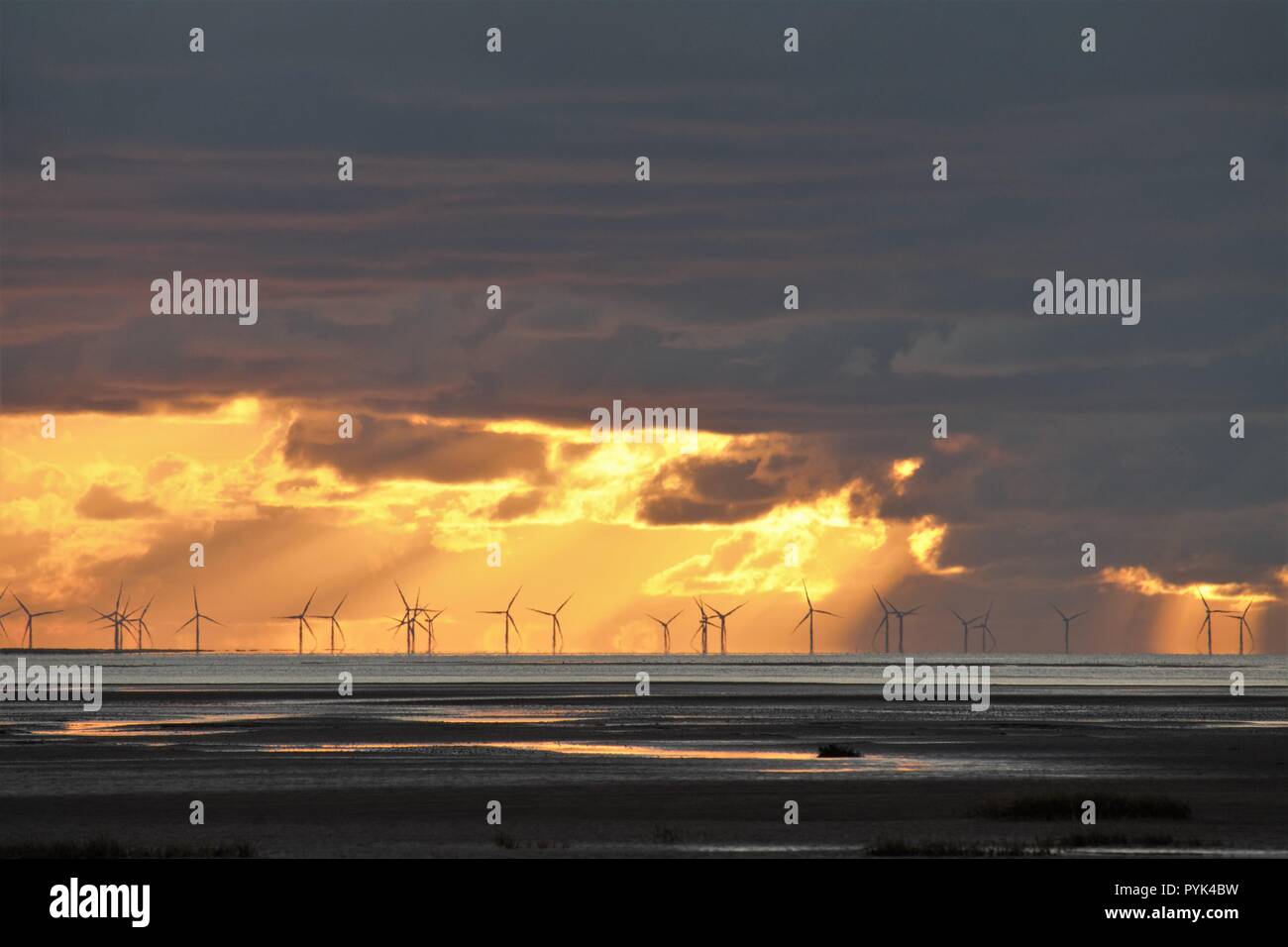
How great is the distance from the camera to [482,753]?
9650 centimetres

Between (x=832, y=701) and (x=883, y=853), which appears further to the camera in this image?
(x=832, y=701)

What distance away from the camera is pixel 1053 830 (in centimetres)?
6003

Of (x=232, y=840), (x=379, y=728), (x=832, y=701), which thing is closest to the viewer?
(x=232, y=840)

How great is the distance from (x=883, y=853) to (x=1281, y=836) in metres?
15.1

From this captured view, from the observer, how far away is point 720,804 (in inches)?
2694

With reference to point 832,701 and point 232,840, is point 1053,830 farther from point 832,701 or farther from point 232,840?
point 832,701
